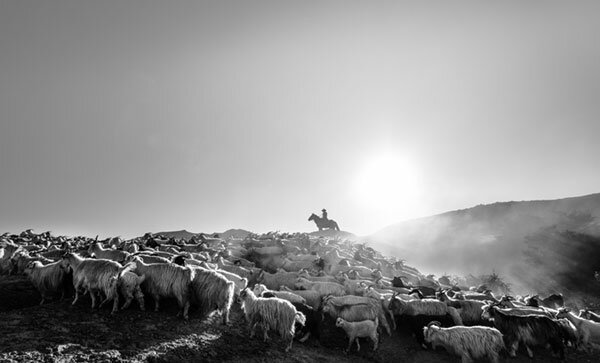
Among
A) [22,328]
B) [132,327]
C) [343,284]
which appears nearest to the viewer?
[22,328]

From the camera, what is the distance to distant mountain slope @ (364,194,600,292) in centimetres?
3520

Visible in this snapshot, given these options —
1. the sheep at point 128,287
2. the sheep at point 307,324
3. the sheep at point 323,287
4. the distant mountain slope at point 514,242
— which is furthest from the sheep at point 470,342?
the distant mountain slope at point 514,242

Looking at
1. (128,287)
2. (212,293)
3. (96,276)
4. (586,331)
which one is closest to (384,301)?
(212,293)

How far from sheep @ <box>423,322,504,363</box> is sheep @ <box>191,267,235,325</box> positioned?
637 centimetres

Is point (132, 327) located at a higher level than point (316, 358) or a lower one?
higher

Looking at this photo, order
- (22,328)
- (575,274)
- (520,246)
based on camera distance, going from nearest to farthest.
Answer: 1. (22,328)
2. (575,274)
3. (520,246)

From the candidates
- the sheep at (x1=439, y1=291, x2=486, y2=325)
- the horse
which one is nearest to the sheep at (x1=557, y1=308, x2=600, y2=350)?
the sheep at (x1=439, y1=291, x2=486, y2=325)

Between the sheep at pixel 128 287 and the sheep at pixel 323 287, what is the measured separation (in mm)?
6660

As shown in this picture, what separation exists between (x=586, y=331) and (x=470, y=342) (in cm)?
584

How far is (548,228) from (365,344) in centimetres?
4628

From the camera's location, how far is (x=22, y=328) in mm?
7996

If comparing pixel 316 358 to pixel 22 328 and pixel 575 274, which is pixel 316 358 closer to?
pixel 22 328


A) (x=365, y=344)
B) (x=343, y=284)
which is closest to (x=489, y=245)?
(x=343, y=284)

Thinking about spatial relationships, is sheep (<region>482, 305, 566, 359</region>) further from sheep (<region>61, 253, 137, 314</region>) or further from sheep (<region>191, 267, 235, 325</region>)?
sheep (<region>61, 253, 137, 314</region>)
